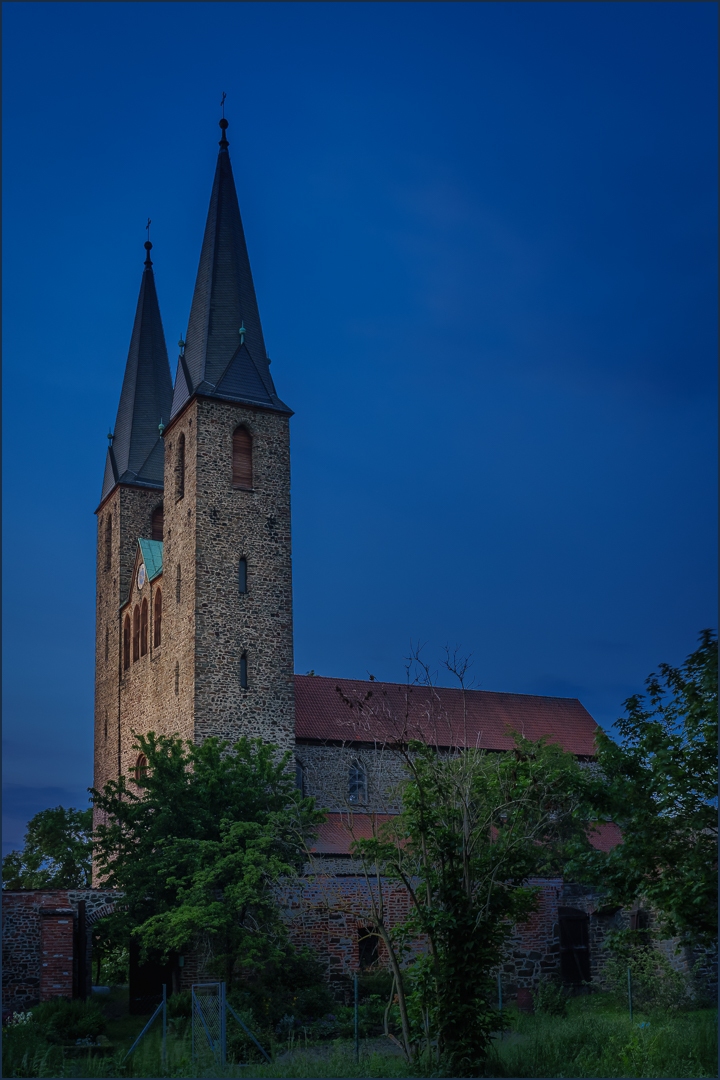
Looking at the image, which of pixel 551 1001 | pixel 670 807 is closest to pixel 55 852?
pixel 551 1001

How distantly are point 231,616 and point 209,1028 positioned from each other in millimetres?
15803

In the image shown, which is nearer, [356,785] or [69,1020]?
[69,1020]

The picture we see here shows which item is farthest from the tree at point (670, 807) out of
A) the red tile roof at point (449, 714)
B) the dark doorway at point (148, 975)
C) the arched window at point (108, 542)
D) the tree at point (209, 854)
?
the arched window at point (108, 542)

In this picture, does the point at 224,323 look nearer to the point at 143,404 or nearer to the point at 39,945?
the point at 143,404

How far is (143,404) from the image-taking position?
48938 millimetres

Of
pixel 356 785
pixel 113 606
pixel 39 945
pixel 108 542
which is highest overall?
pixel 108 542

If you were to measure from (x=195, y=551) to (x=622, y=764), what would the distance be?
20.4 metres

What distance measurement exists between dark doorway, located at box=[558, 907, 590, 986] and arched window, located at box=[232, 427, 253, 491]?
1638 cm

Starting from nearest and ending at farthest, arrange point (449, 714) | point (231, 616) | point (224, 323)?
point (231, 616), point (224, 323), point (449, 714)

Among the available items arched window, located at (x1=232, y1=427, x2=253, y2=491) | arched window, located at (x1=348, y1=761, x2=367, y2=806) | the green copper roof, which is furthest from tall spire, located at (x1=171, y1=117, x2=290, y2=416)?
arched window, located at (x1=348, y1=761, x2=367, y2=806)

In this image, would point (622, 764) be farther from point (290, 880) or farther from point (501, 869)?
point (290, 880)

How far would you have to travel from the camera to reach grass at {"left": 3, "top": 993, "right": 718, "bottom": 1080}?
17688 millimetres

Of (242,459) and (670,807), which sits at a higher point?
(242,459)

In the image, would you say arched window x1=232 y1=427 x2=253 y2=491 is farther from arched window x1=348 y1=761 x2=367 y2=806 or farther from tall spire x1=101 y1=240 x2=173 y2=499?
arched window x1=348 y1=761 x2=367 y2=806
